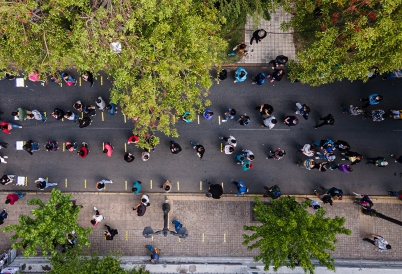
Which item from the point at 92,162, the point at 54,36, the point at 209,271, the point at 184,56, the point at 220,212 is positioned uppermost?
the point at 54,36

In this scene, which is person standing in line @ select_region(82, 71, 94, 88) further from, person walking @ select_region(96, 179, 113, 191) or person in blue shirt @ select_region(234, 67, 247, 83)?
person in blue shirt @ select_region(234, 67, 247, 83)

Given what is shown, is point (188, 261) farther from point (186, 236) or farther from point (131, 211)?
point (131, 211)

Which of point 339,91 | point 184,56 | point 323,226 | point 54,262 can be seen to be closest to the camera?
point 184,56

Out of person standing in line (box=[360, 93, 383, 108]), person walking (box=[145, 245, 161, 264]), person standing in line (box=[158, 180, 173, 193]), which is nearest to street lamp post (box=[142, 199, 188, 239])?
person walking (box=[145, 245, 161, 264])

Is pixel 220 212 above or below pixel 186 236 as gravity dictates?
above

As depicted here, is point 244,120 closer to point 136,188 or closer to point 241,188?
point 241,188

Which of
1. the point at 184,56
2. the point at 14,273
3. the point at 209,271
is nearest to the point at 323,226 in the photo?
the point at 209,271

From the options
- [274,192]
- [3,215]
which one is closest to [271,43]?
[274,192]
